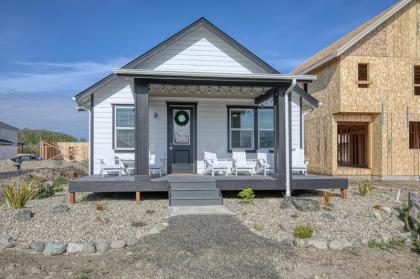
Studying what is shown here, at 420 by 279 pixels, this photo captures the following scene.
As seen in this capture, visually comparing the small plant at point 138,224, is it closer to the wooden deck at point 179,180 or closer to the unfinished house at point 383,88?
the wooden deck at point 179,180

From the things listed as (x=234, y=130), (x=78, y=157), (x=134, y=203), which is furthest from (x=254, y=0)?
(x=78, y=157)

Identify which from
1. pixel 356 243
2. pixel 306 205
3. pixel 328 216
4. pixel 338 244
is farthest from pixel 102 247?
pixel 306 205

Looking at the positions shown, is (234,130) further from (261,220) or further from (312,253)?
(312,253)

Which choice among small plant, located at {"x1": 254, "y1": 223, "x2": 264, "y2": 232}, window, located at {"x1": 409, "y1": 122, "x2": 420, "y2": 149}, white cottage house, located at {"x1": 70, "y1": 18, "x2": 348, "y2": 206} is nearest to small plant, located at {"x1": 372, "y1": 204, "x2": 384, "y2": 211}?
white cottage house, located at {"x1": 70, "y1": 18, "x2": 348, "y2": 206}

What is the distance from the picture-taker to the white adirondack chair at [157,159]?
11.8 metres

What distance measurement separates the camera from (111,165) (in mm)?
11719

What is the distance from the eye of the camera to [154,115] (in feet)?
41.6

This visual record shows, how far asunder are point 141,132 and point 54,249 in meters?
4.45

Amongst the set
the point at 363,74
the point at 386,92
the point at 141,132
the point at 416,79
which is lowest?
the point at 141,132

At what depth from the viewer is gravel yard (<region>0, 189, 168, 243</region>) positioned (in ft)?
21.2

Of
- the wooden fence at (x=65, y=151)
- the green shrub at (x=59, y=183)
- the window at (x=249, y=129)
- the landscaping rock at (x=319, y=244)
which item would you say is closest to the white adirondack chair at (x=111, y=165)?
the green shrub at (x=59, y=183)

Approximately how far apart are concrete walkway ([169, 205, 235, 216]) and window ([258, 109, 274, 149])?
4.71 m

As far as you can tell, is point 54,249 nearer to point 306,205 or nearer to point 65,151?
point 306,205

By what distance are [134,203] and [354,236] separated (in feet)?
18.7
